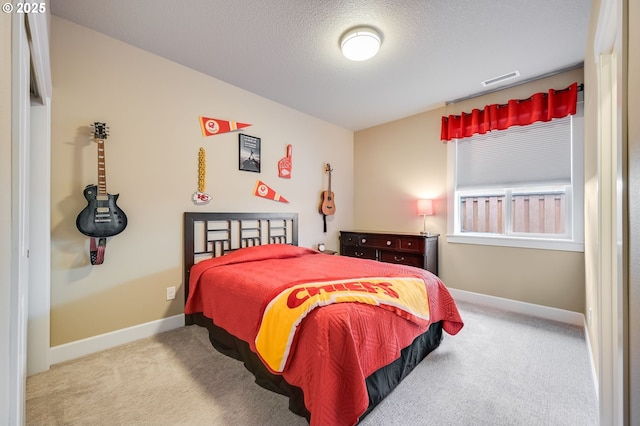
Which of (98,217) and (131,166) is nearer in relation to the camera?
(98,217)

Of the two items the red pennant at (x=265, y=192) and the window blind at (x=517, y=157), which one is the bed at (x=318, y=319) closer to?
the red pennant at (x=265, y=192)

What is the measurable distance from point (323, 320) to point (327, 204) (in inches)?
112

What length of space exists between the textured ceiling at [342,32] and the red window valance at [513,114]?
26 cm

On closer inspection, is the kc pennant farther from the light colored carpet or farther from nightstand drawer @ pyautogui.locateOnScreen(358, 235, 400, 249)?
nightstand drawer @ pyautogui.locateOnScreen(358, 235, 400, 249)

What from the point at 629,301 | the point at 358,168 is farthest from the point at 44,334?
the point at 358,168

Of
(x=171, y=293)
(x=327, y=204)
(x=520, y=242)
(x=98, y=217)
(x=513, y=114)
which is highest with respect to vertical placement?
(x=513, y=114)

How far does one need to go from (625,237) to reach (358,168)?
3.98 m

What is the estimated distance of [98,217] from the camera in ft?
6.84

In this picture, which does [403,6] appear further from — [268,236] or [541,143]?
[268,236]

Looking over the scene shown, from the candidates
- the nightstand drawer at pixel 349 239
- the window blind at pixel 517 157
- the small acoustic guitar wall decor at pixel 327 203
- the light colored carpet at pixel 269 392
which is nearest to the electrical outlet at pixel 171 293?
the light colored carpet at pixel 269 392

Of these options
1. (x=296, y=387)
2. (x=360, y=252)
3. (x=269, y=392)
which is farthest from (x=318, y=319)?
(x=360, y=252)

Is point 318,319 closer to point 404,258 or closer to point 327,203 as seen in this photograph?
point 404,258

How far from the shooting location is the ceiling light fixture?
210 cm

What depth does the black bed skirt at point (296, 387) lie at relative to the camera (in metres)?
1.46
